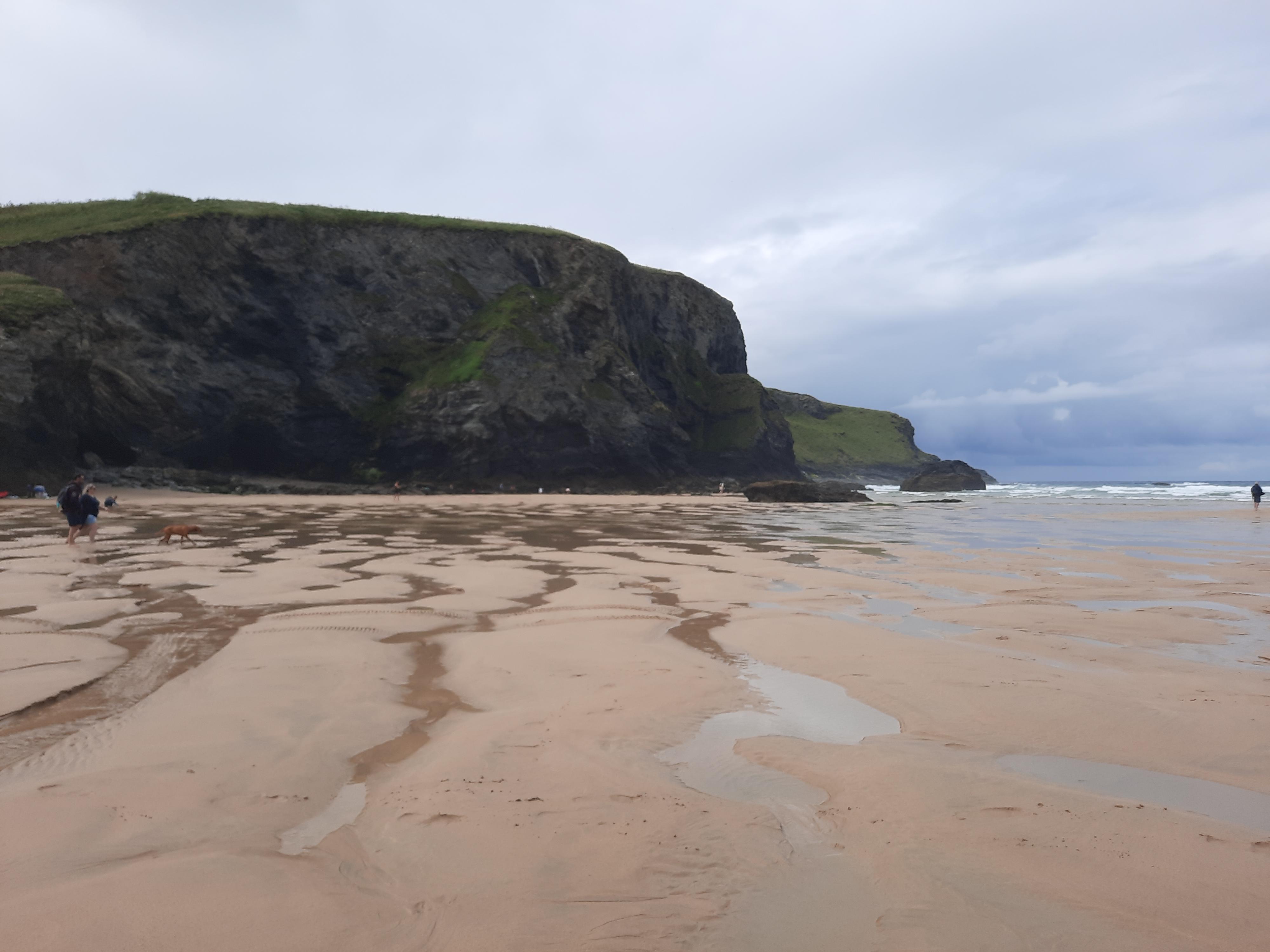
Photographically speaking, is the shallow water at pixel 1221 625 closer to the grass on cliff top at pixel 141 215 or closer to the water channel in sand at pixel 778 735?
the water channel in sand at pixel 778 735

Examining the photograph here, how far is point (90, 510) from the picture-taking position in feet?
43.7

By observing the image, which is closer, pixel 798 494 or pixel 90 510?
pixel 90 510

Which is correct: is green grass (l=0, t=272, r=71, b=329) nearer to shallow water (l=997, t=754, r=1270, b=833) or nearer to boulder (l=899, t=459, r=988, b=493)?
shallow water (l=997, t=754, r=1270, b=833)

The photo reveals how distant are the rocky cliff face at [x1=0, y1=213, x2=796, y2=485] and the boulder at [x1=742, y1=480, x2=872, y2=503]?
15319 millimetres

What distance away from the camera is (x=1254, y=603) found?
8641mm

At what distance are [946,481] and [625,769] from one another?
8066 cm

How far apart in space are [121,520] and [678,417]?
2191 inches

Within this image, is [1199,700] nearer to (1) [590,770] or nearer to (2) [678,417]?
(1) [590,770]

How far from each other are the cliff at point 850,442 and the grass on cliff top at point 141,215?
88775mm

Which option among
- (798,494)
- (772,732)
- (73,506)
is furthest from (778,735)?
(798,494)

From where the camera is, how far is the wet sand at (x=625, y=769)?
2.36 metres

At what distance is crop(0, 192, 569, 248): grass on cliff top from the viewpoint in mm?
45156

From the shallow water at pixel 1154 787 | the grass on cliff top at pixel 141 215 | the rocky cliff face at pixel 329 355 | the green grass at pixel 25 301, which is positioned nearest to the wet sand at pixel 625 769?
the shallow water at pixel 1154 787

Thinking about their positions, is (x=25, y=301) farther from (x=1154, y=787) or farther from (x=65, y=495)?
(x=1154, y=787)
